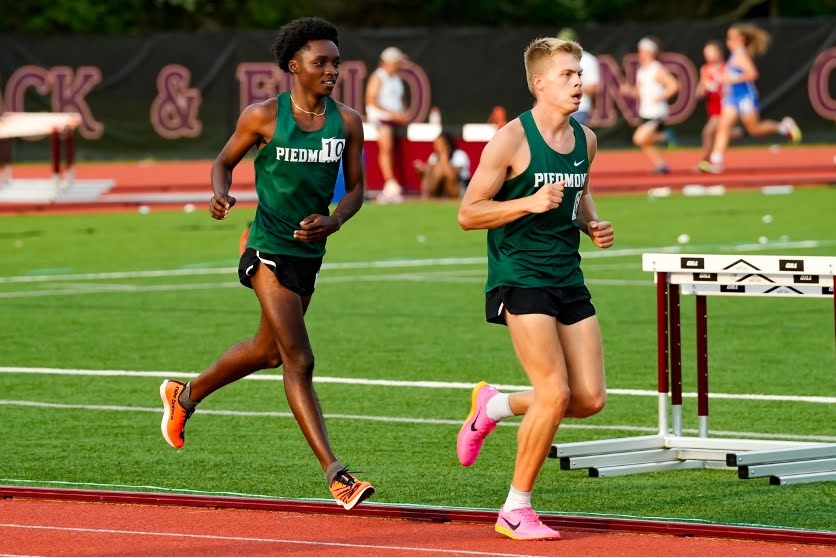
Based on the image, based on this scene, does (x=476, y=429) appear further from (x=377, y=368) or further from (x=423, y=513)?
(x=377, y=368)

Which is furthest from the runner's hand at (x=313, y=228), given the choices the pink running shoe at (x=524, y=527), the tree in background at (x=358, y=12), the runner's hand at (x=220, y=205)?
the tree in background at (x=358, y=12)

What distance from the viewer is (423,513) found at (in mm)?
8008

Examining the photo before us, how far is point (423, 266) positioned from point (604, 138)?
20.8 meters

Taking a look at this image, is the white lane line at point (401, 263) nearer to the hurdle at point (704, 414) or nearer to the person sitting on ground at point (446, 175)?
the person sitting on ground at point (446, 175)

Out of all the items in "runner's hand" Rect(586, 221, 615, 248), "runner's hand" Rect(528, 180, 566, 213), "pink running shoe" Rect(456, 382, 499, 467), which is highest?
"runner's hand" Rect(528, 180, 566, 213)

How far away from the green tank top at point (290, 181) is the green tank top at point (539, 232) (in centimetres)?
99

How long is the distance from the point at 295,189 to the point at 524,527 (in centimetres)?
193

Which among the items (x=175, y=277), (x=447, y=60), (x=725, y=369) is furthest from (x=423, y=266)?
(x=447, y=60)

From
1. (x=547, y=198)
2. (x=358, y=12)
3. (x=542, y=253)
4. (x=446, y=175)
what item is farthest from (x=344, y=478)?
(x=358, y=12)

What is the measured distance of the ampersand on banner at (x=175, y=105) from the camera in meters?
39.0

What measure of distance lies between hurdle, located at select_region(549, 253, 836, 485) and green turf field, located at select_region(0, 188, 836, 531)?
0.11 m

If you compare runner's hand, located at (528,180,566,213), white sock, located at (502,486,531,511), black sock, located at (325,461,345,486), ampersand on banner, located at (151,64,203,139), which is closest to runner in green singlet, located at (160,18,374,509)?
black sock, located at (325,461,345,486)

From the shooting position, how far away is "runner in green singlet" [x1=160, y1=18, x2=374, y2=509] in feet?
27.5

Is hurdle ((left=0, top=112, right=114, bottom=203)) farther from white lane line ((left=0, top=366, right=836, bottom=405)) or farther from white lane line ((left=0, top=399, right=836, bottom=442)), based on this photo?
white lane line ((left=0, top=399, right=836, bottom=442))
